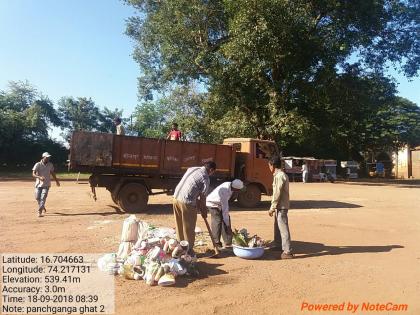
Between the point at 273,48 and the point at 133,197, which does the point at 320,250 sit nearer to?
the point at 133,197

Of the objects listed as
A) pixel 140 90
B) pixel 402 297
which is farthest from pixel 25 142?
pixel 402 297

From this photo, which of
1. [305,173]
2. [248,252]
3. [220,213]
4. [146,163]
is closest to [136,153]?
[146,163]

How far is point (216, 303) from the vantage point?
531 centimetres

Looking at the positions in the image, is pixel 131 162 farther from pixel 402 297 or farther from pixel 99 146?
pixel 402 297

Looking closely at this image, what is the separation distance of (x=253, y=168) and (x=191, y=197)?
26.3ft

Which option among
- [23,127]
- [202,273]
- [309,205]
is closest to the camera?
[202,273]

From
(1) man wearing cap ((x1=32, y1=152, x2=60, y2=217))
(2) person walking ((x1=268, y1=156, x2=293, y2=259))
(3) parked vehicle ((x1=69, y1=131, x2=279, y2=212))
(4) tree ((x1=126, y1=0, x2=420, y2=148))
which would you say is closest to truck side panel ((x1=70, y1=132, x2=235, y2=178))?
(3) parked vehicle ((x1=69, y1=131, x2=279, y2=212))

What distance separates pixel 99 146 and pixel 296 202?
8.18 meters

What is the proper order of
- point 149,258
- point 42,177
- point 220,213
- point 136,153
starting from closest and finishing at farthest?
point 149,258, point 220,213, point 42,177, point 136,153

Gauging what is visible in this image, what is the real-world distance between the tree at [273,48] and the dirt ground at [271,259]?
37.9ft

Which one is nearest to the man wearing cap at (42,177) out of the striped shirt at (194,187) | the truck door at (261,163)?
the striped shirt at (194,187)

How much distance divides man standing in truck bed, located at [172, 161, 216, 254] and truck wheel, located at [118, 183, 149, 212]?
5.98 metres

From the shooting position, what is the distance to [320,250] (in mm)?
8266

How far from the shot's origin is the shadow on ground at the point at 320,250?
783cm
